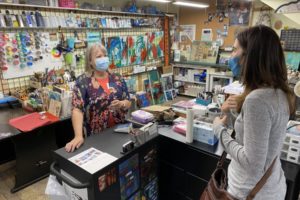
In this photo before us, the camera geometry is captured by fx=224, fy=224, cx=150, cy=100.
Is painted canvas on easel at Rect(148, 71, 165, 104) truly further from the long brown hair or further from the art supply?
the long brown hair

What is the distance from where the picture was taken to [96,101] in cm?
194

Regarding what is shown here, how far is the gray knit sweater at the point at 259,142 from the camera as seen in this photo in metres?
0.89

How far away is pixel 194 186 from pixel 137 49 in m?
3.45

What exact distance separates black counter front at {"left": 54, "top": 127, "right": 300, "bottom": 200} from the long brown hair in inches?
27.1

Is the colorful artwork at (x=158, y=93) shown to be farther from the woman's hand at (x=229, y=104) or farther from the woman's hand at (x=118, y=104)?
the woman's hand at (x=229, y=104)

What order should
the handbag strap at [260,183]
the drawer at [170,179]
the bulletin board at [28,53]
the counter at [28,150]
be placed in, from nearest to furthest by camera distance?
the handbag strap at [260,183] → the drawer at [170,179] → the counter at [28,150] → the bulletin board at [28,53]

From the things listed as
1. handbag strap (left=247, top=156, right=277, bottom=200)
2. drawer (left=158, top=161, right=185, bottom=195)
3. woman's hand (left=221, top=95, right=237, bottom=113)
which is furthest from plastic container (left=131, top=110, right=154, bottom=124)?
handbag strap (left=247, top=156, right=277, bottom=200)

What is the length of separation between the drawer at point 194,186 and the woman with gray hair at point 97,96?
813 millimetres

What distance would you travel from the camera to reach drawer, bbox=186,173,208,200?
168 centimetres

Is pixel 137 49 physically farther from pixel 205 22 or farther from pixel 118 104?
pixel 118 104

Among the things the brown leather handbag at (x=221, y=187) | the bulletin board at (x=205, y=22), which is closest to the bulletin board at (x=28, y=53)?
the brown leather handbag at (x=221, y=187)

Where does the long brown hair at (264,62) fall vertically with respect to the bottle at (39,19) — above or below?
below

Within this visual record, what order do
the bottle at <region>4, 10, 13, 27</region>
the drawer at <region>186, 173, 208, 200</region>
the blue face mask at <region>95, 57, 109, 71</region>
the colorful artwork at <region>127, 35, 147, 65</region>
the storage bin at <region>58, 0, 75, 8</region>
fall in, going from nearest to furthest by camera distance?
the drawer at <region>186, 173, 208, 200</region>, the blue face mask at <region>95, 57, 109, 71</region>, the bottle at <region>4, 10, 13, 27</region>, the storage bin at <region>58, 0, 75, 8</region>, the colorful artwork at <region>127, 35, 147, 65</region>

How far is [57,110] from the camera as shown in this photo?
265 cm
